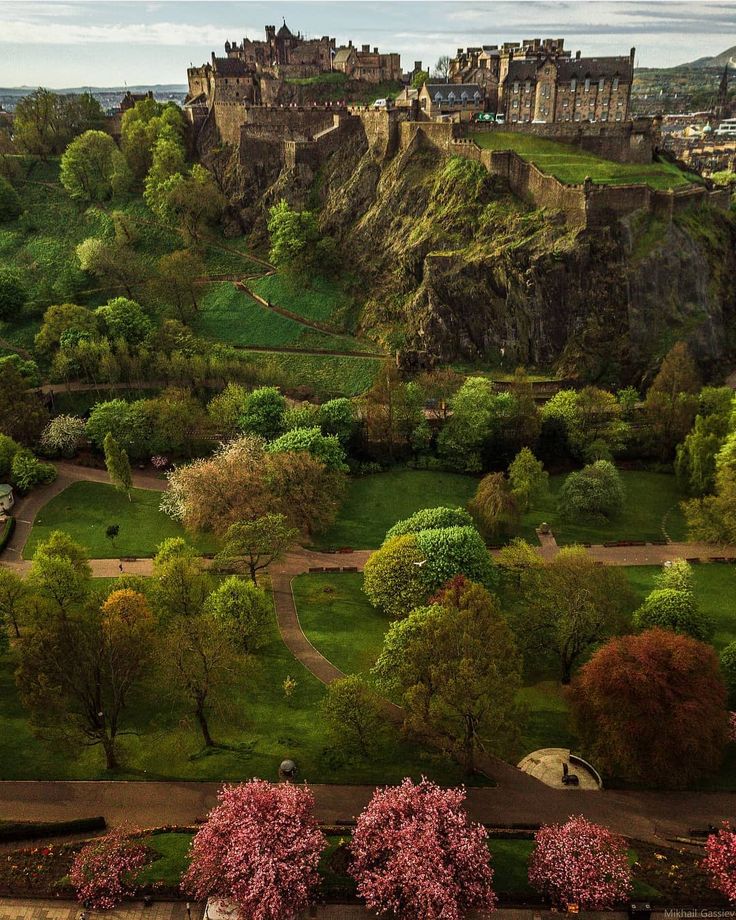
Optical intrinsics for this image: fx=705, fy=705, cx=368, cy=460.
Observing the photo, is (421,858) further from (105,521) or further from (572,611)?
(105,521)

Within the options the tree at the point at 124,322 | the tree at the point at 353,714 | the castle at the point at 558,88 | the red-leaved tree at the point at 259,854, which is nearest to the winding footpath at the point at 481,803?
the tree at the point at 353,714

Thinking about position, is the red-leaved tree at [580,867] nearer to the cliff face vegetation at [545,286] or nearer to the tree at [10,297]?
the cliff face vegetation at [545,286]

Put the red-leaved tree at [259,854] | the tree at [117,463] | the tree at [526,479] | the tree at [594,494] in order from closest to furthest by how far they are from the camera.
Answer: the red-leaved tree at [259,854] → the tree at [526,479] → the tree at [594,494] → the tree at [117,463]

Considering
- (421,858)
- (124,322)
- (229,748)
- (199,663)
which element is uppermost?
(124,322)

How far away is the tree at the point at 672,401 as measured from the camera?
2879 inches

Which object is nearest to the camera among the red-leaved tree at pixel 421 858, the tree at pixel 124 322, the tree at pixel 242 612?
the red-leaved tree at pixel 421 858

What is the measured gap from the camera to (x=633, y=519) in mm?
66188

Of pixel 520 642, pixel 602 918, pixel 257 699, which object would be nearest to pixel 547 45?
pixel 520 642

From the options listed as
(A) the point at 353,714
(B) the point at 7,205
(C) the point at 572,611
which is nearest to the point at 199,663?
(A) the point at 353,714

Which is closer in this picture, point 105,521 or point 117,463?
point 117,463

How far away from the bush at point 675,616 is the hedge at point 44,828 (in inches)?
1394

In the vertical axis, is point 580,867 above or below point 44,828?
above

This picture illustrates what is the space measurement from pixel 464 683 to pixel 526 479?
30.5m

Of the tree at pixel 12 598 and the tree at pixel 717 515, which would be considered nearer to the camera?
the tree at pixel 12 598
